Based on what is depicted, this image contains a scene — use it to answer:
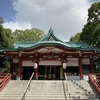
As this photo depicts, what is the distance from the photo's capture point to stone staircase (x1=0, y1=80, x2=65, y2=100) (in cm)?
1494

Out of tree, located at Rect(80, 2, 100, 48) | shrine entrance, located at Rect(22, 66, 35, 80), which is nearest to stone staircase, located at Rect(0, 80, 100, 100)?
shrine entrance, located at Rect(22, 66, 35, 80)

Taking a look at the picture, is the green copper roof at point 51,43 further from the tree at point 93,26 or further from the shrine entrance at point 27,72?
the shrine entrance at point 27,72

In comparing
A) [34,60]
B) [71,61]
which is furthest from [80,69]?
[34,60]

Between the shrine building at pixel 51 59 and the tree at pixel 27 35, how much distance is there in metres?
24.7

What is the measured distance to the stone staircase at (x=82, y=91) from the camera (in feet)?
48.7

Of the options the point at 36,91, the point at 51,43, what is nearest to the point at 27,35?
the point at 51,43

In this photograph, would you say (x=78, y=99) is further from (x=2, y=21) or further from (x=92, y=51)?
(x=2, y=21)

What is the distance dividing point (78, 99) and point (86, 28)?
15588 mm

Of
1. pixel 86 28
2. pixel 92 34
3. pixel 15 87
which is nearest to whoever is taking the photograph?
pixel 15 87

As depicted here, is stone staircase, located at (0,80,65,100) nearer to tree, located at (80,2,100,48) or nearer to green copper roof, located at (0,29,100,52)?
green copper roof, located at (0,29,100,52)

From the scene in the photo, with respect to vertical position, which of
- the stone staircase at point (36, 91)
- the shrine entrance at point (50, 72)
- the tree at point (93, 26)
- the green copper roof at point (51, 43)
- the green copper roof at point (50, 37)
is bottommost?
the stone staircase at point (36, 91)

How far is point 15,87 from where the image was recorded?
1745 centimetres

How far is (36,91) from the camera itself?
16.3m

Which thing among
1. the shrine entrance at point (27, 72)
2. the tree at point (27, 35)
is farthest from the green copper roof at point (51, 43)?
the tree at point (27, 35)
